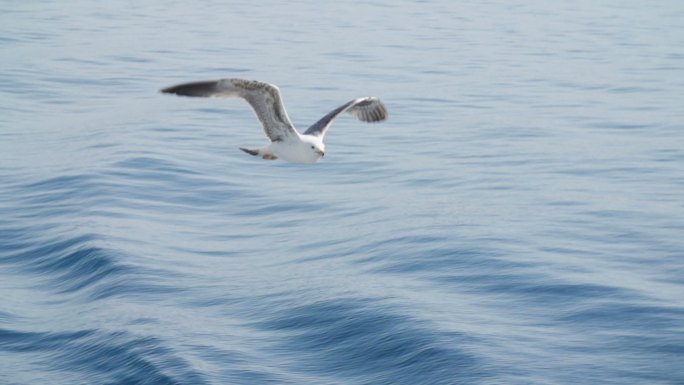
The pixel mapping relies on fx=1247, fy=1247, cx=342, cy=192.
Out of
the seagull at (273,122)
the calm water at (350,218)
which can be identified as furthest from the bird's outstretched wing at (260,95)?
the calm water at (350,218)

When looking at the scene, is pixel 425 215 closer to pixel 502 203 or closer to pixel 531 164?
pixel 502 203

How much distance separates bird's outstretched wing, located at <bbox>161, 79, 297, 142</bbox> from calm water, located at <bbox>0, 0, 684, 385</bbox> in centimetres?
914

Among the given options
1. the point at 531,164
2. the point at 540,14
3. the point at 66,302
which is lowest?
the point at 66,302

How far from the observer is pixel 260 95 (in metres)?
21.0

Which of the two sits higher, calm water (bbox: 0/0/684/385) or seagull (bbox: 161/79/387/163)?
seagull (bbox: 161/79/387/163)

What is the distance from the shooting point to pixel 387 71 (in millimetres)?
60312

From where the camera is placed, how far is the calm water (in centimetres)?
2995

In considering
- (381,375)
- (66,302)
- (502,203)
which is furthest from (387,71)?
(381,375)

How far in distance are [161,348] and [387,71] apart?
32.0m

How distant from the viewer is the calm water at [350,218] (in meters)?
30.0

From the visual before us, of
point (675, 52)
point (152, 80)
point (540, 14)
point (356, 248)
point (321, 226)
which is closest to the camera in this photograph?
point (356, 248)

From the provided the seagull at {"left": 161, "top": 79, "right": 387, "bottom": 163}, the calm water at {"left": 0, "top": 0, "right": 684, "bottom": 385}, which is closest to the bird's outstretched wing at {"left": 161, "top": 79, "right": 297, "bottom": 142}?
the seagull at {"left": 161, "top": 79, "right": 387, "bottom": 163}

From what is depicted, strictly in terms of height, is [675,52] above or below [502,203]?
above

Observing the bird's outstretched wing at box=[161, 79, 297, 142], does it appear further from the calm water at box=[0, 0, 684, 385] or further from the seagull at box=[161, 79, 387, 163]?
the calm water at box=[0, 0, 684, 385]
